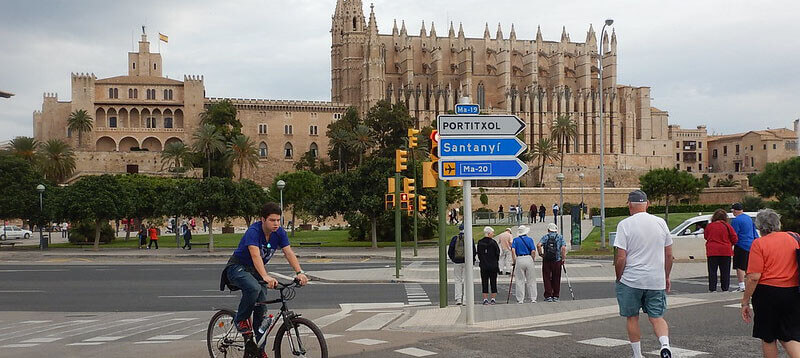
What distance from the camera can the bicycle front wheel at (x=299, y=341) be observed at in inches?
275

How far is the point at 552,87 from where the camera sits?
112 m

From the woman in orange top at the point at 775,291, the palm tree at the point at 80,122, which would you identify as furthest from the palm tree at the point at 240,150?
the woman in orange top at the point at 775,291

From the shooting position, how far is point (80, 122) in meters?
91.8

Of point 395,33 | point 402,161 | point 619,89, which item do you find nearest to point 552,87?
point 619,89

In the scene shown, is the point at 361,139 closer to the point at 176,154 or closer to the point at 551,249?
the point at 176,154

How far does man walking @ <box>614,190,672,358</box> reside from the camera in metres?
7.31

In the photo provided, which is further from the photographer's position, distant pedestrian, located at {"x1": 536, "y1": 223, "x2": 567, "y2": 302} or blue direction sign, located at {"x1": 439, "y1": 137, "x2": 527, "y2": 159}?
distant pedestrian, located at {"x1": 536, "y1": 223, "x2": 567, "y2": 302}

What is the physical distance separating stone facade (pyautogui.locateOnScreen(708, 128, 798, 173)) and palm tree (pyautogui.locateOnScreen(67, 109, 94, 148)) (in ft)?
288

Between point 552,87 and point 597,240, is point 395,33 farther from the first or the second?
point 597,240

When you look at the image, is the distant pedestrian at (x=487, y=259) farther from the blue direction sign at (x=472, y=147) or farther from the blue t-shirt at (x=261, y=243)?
the blue t-shirt at (x=261, y=243)

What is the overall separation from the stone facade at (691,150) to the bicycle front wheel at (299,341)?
422ft

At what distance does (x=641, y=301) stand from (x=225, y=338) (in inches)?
160

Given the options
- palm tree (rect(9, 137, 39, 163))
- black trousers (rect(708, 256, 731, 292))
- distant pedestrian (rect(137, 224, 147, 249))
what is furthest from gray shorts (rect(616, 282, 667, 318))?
palm tree (rect(9, 137, 39, 163))

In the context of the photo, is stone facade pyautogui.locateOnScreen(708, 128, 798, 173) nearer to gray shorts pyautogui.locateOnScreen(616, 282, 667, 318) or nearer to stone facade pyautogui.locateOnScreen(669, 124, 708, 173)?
stone facade pyautogui.locateOnScreen(669, 124, 708, 173)
